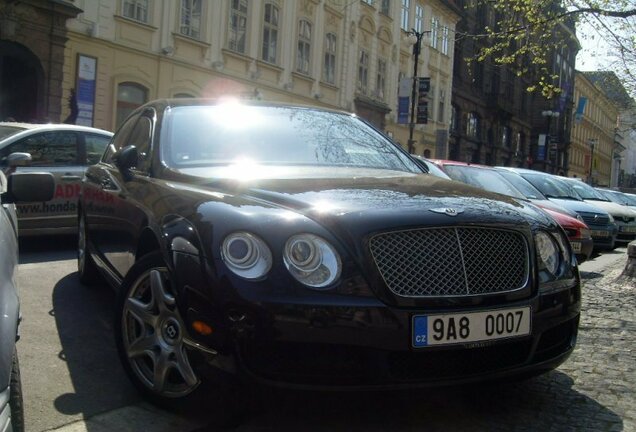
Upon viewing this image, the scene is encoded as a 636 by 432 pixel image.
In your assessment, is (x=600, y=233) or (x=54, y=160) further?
(x=600, y=233)

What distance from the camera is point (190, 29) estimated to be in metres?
20.5

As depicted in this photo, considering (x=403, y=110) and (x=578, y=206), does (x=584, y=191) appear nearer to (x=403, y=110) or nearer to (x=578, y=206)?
(x=578, y=206)

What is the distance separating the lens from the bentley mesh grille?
279cm

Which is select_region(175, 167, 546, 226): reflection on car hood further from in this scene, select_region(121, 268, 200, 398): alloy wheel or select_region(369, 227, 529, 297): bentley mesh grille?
select_region(121, 268, 200, 398): alloy wheel

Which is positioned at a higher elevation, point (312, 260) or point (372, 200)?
point (372, 200)

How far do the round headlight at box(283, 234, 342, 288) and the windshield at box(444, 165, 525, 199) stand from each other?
720 cm

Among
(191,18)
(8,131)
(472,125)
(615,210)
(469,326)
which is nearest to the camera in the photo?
(469,326)

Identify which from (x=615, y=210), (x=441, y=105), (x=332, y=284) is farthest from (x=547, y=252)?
(x=441, y=105)

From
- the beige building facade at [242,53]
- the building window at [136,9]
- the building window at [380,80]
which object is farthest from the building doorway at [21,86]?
the building window at [380,80]

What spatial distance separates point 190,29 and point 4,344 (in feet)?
65.5

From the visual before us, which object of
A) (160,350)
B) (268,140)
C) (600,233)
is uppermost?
(268,140)

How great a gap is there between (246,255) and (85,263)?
329 cm

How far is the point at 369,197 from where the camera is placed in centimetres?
312

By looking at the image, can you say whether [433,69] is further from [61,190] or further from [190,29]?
[61,190]
